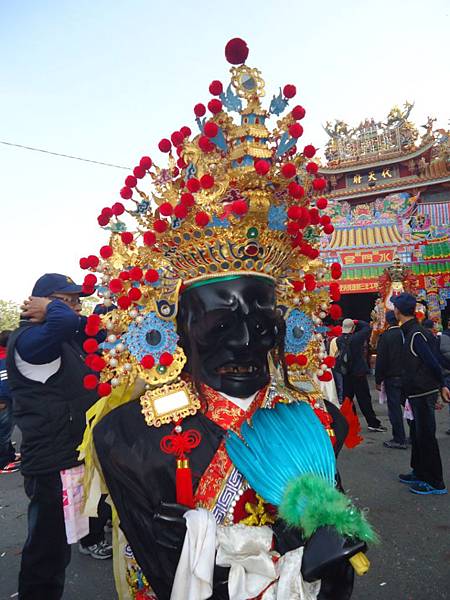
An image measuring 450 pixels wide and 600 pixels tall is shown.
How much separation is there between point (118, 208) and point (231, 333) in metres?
0.74

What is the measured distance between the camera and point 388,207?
1506 centimetres

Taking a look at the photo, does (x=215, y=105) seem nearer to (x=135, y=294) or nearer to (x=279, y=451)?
(x=135, y=294)

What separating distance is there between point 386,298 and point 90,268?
11.7 m

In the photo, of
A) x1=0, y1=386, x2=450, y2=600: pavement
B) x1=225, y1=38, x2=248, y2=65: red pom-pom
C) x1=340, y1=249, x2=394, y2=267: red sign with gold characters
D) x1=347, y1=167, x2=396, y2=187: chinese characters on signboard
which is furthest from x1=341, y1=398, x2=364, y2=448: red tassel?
x1=347, y1=167, x2=396, y2=187: chinese characters on signboard

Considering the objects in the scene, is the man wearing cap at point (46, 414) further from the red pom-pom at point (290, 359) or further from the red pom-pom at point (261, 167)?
the red pom-pom at point (261, 167)

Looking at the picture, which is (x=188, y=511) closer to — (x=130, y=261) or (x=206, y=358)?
(x=206, y=358)

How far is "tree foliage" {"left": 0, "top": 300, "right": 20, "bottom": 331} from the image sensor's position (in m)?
37.6

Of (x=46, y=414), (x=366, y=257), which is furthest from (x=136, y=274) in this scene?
(x=366, y=257)

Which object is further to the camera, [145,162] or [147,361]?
[145,162]

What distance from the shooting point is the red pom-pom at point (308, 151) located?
1.82 meters

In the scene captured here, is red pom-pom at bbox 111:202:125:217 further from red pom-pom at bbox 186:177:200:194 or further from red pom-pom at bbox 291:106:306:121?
red pom-pom at bbox 291:106:306:121

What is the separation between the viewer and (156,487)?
1.54 metres

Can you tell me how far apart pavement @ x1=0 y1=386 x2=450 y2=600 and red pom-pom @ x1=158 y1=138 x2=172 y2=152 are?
1.80 metres

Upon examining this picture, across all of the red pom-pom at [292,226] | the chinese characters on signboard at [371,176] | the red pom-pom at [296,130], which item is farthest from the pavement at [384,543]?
the chinese characters on signboard at [371,176]
